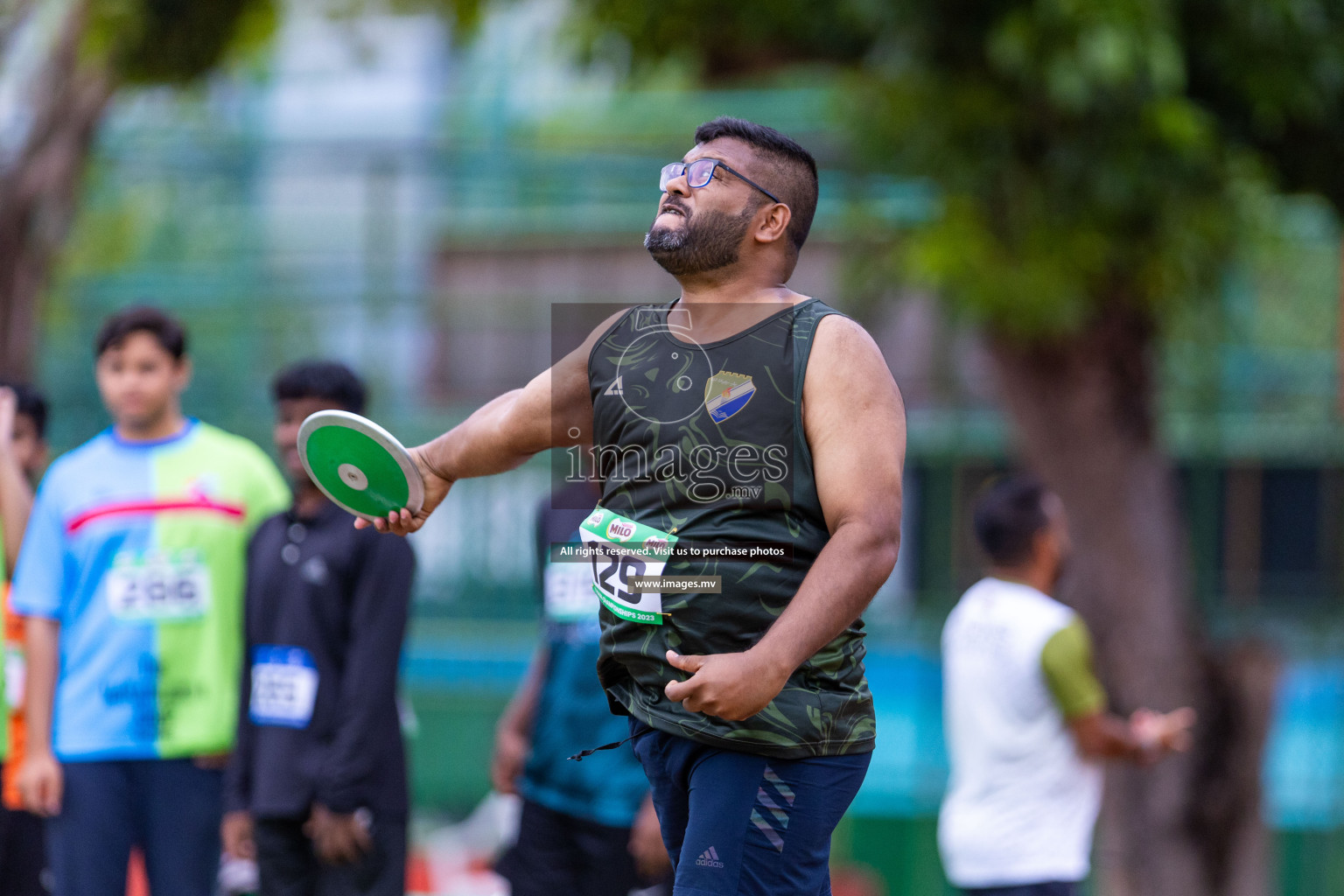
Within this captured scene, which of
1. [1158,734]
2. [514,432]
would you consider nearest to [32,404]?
[514,432]

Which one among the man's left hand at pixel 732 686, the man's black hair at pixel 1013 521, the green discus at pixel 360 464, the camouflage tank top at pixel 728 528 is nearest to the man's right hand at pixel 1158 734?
the man's black hair at pixel 1013 521

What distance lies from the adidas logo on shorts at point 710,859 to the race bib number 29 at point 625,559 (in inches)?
15.3

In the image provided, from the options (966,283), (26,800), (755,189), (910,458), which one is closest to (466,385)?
(910,458)

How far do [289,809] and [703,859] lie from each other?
6.53ft

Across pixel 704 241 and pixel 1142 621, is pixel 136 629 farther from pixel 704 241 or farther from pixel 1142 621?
pixel 1142 621

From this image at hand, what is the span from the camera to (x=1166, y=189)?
565cm

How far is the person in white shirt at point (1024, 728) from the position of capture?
454 centimetres

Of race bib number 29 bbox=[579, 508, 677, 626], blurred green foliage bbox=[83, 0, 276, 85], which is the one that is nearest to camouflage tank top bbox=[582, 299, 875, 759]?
race bib number 29 bbox=[579, 508, 677, 626]

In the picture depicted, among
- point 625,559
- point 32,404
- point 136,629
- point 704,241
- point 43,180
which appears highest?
point 43,180

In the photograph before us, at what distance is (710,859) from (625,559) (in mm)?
523

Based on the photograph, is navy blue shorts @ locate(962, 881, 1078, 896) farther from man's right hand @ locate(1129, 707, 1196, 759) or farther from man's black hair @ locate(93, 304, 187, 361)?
man's black hair @ locate(93, 304, 187, 361)

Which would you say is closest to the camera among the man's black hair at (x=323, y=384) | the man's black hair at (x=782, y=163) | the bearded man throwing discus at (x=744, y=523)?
the bearded man throwing discus at (x=744, y=523)

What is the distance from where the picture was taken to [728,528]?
8.41 feet

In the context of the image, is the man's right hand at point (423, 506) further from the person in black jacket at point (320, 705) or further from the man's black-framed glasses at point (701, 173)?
Result: the person in black jacket at point (320, 705)
